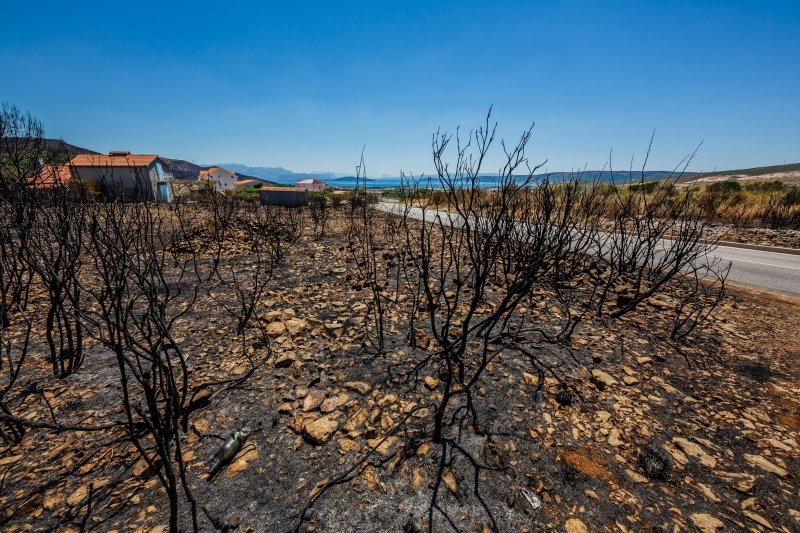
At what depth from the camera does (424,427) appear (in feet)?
8.44

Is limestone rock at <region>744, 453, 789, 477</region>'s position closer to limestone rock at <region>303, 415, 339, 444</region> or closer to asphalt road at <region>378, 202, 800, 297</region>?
limestone rock at <region>303, 415, 339, 444</region>

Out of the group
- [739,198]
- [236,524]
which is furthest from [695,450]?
[739,198]

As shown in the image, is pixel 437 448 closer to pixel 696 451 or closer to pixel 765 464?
pixel 696 451

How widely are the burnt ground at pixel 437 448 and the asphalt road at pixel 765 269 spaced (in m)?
3.53

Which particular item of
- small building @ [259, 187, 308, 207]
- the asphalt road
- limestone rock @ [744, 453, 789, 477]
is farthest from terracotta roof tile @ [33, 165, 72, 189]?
small building @ [259, 187, 308, 207]

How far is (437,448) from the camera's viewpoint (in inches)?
93.4

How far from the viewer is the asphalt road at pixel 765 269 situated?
639 centimetres

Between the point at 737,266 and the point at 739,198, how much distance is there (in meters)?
15.3

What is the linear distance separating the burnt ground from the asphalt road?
3.53 m

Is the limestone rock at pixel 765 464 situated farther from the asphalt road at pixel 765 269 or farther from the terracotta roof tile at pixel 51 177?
the terracotta roof tile at pixel 51 177

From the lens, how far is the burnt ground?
1.91m

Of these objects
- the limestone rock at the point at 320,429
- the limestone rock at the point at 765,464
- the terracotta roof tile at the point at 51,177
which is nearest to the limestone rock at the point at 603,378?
the limestone rock at the point at 765,464

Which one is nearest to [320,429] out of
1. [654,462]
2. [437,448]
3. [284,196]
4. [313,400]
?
[313,400]

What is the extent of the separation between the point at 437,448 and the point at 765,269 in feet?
33.1
